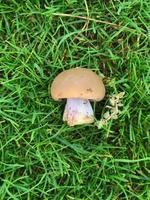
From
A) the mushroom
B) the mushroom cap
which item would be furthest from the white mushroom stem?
the mushroom cap

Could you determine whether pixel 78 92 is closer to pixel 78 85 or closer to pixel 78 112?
pixel 78 85

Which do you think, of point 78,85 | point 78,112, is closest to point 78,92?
point 78,85

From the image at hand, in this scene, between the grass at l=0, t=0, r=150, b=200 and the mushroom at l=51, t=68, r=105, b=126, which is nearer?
the mushroom at l=51, t=68, r=105, b=126

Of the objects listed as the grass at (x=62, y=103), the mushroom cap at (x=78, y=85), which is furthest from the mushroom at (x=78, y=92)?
the grass at (x=62, y=103)

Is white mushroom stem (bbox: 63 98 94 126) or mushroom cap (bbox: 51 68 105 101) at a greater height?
mushroom cap (bbox: 51 68 105 101)

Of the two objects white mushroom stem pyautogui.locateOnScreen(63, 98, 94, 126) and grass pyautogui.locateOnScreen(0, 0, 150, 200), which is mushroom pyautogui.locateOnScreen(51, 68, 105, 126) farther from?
grass pyautogui.locateOnScreen(0, 0, 150, 200)

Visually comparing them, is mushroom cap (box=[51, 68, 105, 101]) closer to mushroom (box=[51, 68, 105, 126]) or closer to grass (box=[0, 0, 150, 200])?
mushroom (box=[51, 68, 105, 126])

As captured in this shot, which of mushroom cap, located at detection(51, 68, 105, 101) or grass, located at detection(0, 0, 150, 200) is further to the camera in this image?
grass, located at detection(0, 0, 150, 200)

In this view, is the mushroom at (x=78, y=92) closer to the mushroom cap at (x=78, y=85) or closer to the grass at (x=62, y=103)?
the mushroom cap at (x=78, y=85)

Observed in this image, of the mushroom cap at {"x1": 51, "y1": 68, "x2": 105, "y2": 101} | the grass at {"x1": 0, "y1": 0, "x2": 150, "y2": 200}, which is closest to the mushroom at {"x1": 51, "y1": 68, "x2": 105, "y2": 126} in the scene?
the mushroom cap at {"x1": 51, "y1": 68, "x2": 105, "y2": 101}
